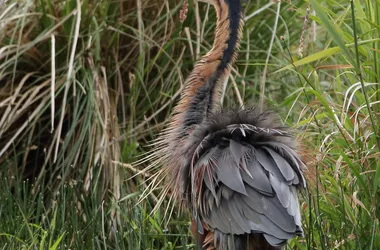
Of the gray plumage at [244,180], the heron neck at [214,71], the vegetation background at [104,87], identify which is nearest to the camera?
→ the gray plumage at [244,180]

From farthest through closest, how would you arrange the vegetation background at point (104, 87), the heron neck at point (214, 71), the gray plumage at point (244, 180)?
the vegetation background at point (104, 87)
the heron neck at point (214, 71)
the gray plumage at point (244, 180)

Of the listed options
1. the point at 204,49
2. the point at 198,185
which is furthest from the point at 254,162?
the point at 204,49

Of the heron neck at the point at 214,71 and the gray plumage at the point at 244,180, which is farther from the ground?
the heron neck at the point at 214,71

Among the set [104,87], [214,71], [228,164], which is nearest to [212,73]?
[214,71]

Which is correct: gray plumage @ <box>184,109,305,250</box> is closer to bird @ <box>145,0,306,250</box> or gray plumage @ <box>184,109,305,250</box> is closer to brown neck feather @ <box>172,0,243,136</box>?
bird @ <box>145,0,306,250</box>

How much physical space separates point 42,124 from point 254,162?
2.25 metres

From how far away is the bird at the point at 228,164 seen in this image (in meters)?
2.97

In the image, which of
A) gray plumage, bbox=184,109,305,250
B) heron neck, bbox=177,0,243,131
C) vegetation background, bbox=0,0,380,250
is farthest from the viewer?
vegetation background, bbox=0,0,380,250

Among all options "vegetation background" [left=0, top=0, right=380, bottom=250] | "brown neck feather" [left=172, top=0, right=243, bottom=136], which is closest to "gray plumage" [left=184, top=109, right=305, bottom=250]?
"brown neck feather" [left=172, top=0, right=243, bottom=136]

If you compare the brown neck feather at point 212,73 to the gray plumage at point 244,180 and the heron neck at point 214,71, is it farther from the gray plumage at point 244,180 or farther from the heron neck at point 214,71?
the gray plumage at point 244,180

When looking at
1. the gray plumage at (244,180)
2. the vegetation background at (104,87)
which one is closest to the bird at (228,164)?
the gray plumage at (244,180)

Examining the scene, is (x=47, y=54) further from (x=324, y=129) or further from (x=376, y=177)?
(x=376, y=177)

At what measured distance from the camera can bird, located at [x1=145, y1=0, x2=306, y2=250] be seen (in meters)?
2.97

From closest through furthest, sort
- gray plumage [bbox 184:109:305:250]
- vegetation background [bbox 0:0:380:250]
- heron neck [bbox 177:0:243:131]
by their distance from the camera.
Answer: gray plumage [bbox 184:109:305:250]
heron neck [bbox 177:0:243:131]
vegetation background [bbox 0:0:380:250]
